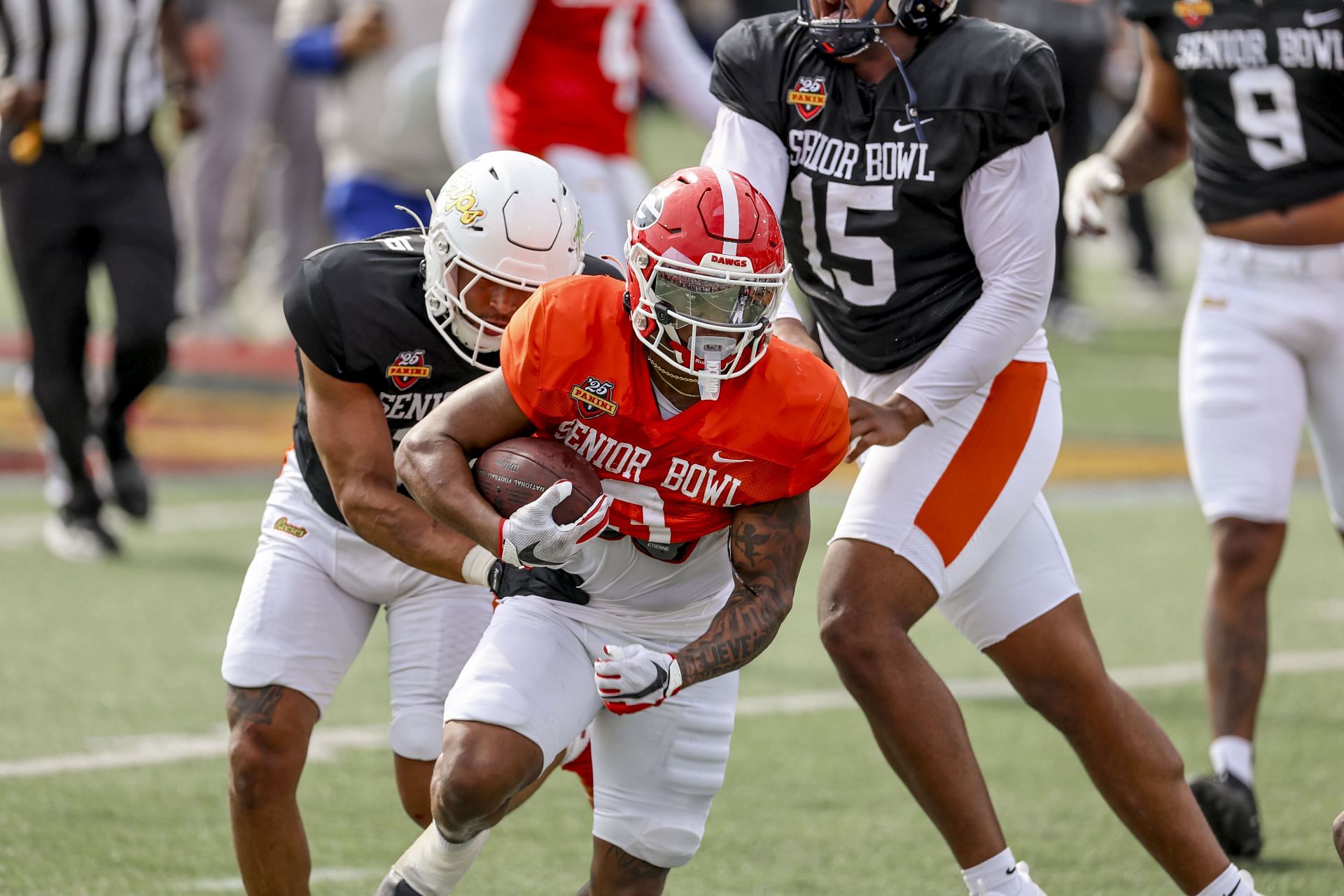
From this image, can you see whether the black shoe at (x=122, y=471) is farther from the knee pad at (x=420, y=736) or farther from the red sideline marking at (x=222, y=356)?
the knee pad at (x=420, y=736)

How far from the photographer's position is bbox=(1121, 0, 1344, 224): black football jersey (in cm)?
414

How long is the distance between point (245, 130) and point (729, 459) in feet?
26.6

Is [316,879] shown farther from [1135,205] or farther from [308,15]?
[1135,205]

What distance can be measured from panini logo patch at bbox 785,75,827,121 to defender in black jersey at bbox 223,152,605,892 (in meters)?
0.47

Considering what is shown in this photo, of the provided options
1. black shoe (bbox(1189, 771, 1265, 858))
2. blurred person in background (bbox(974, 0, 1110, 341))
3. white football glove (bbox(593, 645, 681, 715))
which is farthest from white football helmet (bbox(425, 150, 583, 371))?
blurred person in background (bbox(974, 0, 1110, 341))

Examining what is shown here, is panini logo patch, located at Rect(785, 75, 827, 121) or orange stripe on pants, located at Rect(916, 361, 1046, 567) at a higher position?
panini logo patch, located at Rect(785, 75, 827, 121)

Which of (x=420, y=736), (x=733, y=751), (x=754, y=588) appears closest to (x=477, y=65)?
(x=733, y=751)

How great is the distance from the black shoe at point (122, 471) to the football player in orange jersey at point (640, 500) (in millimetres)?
3884

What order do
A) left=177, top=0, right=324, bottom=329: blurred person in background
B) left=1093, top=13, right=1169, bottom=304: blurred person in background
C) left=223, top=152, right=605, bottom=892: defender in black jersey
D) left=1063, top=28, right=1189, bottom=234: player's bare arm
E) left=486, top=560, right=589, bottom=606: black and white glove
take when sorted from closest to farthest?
left=486, top=560, right=589, bottom=606: black and white glove
left=223, top=152, right=605, bottom=892: defender in black jersey
left=1063, top=28, right=1189, bottom=234: player's bare arm
left=177, top=0, right=324, bottom=329: blurred person in background
left=1093, top=13, right=1169, bottom=304: blurred person in background

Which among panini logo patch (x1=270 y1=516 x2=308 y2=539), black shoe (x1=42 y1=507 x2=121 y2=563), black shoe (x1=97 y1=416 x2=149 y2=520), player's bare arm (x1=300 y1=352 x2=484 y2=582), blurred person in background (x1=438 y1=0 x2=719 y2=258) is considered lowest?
black shoe (x1=42 y1=507 x2=121 y2=563)

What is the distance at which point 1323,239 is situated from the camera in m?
4.16

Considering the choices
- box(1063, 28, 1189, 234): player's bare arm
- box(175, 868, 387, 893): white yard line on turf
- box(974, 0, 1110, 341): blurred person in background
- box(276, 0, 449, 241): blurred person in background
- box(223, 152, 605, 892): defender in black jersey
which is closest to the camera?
box(223, 152, 605, 892): defender in black jersey

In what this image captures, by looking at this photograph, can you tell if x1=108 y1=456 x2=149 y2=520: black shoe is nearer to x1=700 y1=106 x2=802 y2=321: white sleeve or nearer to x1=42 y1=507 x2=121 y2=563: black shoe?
x1=42 y1=507 x2=121 y2=563: black shoe

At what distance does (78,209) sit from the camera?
647 cm
